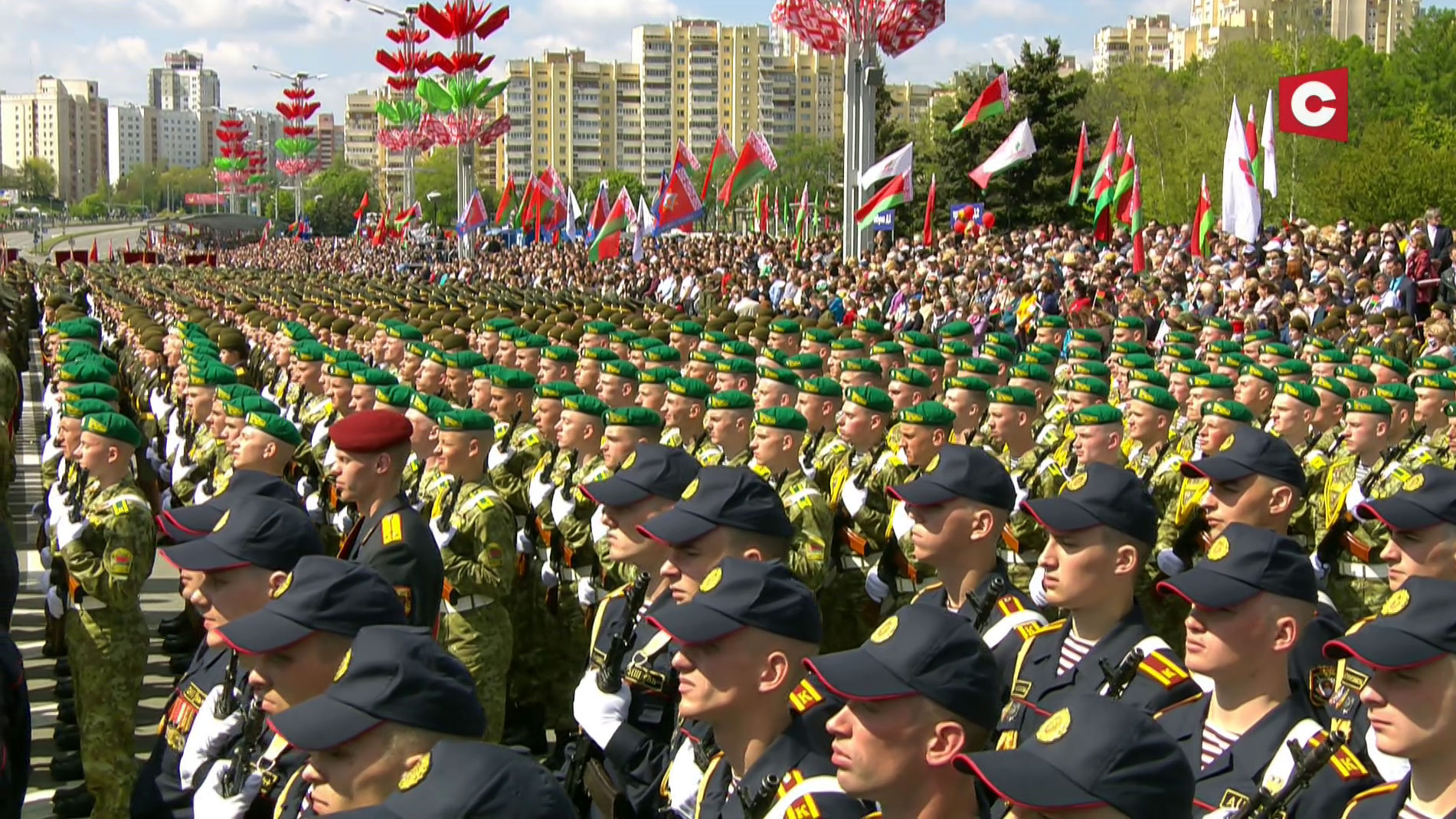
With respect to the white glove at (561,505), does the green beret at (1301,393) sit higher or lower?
higher

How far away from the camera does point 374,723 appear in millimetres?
3193

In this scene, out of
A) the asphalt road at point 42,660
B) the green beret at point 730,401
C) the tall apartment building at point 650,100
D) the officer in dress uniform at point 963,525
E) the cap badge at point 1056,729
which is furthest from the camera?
the tall apartment building at point 650,100

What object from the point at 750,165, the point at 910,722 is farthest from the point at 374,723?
the point at 750,165

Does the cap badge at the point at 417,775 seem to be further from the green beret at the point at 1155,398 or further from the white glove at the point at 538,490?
the green beret at the point at 1155,398

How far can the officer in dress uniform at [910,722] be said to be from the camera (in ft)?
11.0

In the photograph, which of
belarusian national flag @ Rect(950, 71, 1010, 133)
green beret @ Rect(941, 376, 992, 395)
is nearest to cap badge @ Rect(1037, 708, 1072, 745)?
green beret @ Rect(941, 376, 992, 395)

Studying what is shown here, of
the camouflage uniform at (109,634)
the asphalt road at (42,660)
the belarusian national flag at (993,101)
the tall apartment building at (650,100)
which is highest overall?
the tall apartment building at (650,100)

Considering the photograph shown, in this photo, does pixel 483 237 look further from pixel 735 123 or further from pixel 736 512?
pixel 735 123

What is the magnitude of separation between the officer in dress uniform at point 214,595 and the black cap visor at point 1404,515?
11.7 ft

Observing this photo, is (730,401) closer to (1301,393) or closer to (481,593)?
(481,593)

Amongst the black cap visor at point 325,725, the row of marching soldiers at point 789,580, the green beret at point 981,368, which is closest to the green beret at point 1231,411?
the row of marching soldiers at point 789,580

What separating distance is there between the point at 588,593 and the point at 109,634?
6.93 feet

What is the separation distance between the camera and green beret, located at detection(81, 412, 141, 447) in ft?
23.5

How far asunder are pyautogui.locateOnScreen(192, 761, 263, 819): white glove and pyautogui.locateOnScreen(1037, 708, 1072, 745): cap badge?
7.08 ft
